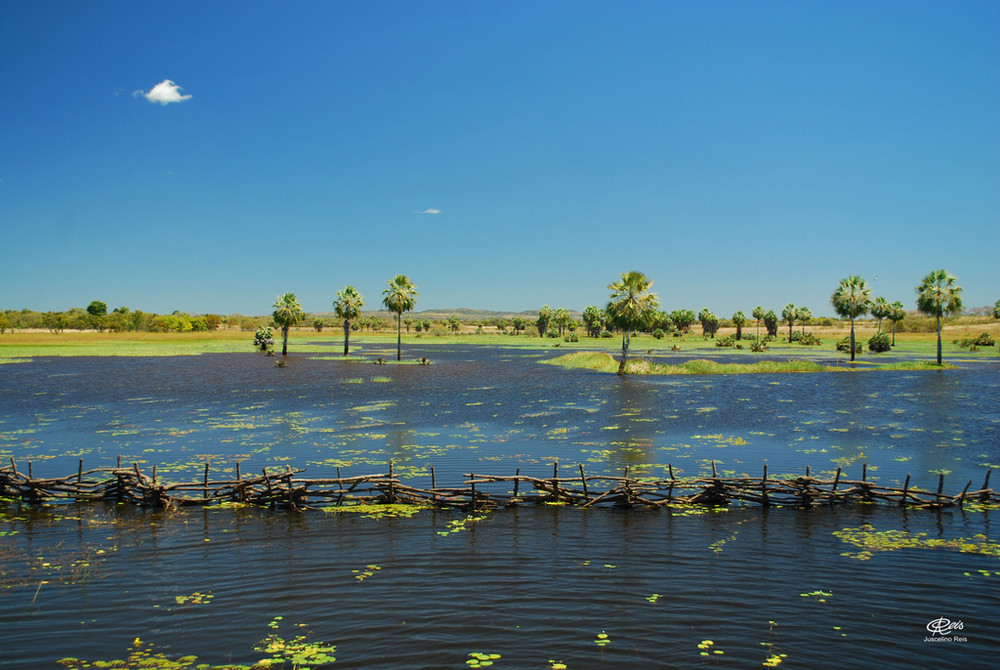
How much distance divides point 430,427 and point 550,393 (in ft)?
69.6

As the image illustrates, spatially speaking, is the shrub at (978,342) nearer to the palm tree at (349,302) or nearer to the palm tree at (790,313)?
the palm tree at (790,313)

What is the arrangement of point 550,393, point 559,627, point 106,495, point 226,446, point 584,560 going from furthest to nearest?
point 550,393
point 226,446
point 106,495
point 584,560
point 559,627

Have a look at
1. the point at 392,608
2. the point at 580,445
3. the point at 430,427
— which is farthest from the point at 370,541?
the point at 430,427

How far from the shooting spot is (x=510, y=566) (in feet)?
50.1

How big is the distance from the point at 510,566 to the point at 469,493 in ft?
17.1

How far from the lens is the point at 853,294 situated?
88000 mm

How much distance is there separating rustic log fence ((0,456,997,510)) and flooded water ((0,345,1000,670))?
627 mm

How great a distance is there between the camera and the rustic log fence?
803 inches

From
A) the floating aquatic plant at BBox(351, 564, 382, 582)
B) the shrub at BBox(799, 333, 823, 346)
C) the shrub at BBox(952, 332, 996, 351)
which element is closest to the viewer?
the floating aquatic plant at BBox(351, 564, 382, 582)

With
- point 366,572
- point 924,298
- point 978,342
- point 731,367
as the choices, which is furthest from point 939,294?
point 366,572

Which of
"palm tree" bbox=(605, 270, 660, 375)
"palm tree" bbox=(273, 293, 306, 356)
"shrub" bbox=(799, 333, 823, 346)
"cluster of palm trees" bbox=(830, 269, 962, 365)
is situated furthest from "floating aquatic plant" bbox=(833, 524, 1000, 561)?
→ "shrub" bbox=(799, 333, 823, 346)

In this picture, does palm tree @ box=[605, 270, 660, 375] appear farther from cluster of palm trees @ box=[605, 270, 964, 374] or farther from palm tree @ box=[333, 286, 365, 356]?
palm tree @ box=[333, 286, 365, 356]

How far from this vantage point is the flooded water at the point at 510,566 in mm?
11547

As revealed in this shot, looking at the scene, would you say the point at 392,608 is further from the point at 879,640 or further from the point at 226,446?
A: the point at 226,446
